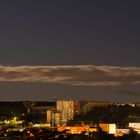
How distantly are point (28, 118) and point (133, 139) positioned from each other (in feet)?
152

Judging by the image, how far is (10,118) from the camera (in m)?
78.8

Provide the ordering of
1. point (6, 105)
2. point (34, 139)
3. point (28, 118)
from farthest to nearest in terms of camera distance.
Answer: point (6, 105) → point (28, 118) → point (34, 139)

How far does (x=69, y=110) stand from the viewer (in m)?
97.1

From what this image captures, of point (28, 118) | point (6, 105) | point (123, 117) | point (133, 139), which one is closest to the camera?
point (133, 139)

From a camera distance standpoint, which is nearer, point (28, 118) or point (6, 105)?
point (28, 118)

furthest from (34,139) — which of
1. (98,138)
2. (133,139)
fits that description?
(133,139)

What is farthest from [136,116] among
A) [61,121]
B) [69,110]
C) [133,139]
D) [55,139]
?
[55,139]

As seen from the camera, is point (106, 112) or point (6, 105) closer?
point (106, 112)

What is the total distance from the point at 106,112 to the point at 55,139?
50.4 metres

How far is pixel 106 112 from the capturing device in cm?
8675

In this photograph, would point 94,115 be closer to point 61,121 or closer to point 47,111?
point 61,121

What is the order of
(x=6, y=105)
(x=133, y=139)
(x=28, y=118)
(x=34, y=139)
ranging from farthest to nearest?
(x=6, y=105) < (x=28, y=118) < (x=133, y=139) < (x=34, y=139)

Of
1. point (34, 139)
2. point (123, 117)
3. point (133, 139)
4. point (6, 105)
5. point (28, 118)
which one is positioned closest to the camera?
point (34, 139)

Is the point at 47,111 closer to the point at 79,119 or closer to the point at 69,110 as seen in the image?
the point at 69,110
